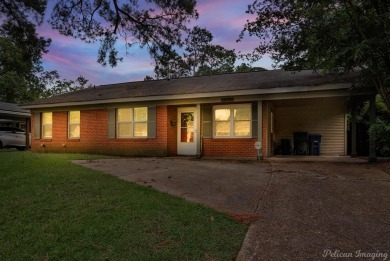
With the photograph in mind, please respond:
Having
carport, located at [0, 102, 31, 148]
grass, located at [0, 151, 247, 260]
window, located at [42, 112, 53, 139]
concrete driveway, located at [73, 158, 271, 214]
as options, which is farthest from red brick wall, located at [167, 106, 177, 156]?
carport, located at [0, 102, 31, 148]

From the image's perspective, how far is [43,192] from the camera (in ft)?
→ 18.9

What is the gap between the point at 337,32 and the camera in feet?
32.1

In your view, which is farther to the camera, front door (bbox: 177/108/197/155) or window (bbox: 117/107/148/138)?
window (bbox: 117/107/148/138)

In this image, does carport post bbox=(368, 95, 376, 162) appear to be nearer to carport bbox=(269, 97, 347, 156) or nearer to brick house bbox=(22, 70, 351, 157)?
brick house bbox=(22, 70, 351, 157)

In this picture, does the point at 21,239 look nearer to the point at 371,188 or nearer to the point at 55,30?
the point at 371,188

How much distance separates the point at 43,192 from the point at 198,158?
8.04 meters

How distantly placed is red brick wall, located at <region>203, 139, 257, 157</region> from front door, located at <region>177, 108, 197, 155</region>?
99cm

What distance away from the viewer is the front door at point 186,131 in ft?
48.1

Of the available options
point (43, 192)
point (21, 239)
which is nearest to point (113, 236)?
point (21, 239)

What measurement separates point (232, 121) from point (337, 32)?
526 centimetres

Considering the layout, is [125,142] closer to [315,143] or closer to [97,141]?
[97,141]

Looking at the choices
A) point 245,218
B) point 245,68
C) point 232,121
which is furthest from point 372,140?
point 245,68

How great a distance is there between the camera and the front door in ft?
48.1

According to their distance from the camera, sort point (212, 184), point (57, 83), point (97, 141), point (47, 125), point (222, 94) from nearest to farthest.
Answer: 1. point (212, 184)
2. point (222, 94)
3. point (97, 141)
4. point (47, 125)
5. point (57, 83)
